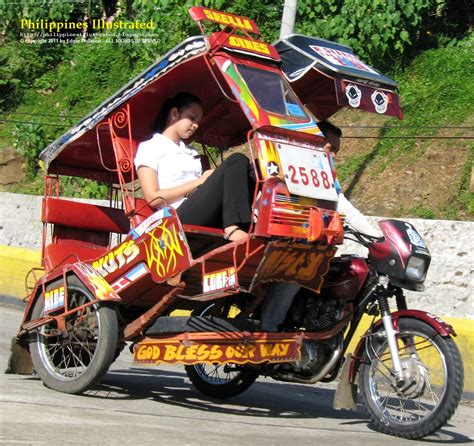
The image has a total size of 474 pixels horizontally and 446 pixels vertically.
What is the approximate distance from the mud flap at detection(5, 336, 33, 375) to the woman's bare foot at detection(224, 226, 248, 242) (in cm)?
182

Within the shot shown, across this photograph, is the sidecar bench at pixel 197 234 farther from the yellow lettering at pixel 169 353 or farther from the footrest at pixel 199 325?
the yellow lettering at pixel 169 353

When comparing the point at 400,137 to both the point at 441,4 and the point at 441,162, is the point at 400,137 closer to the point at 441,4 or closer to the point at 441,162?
the point at 441,162

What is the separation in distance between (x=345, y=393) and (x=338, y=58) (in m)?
2.12

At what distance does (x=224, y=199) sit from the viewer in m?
6.24

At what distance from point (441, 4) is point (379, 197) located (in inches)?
179

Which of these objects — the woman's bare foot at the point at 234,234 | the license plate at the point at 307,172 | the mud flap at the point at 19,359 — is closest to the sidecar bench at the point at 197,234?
the woman's bare foot at the point at 234,234

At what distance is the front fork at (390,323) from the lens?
6059 mm

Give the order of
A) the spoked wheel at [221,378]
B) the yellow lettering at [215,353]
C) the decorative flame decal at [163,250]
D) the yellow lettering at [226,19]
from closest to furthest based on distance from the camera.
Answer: the decorative flame decal at [163,250], the yellow lettering at [215,353], the yellow lettering at [226,19], the spoked wheel at [221,378]

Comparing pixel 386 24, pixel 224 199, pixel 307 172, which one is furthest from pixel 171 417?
pixel 386 24

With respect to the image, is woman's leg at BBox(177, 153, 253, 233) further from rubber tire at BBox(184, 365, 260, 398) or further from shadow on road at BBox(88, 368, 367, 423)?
rubber tire at BBox(184, 365, 260, 398)

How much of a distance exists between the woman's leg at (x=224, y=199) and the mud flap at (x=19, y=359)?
158 centimetres

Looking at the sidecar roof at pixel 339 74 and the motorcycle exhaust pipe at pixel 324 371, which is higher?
the sidecar roof at pixel 339 74

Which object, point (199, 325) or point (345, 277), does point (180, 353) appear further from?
point (345, 277)

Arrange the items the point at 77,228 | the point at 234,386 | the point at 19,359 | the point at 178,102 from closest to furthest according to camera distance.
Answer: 1. the point at 178,102
2. the point at 19,359
3. the point at 234,386
4. the point at 77,228
